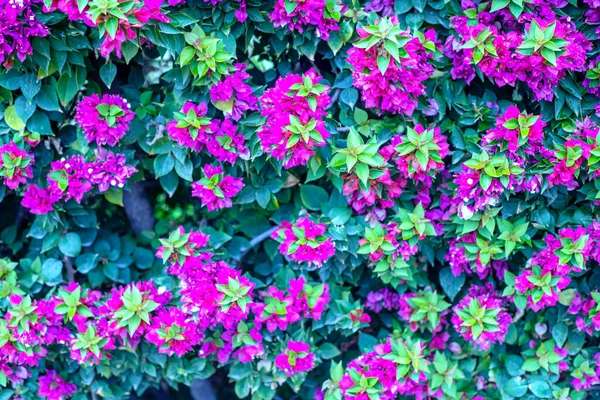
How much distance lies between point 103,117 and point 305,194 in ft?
2.20

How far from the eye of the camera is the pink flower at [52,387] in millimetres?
2113

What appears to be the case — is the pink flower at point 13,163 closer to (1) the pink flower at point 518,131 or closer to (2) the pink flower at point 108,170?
(2) the pink flower at point 108,170

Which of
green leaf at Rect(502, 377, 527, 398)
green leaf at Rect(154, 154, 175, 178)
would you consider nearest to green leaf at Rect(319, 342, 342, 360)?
green leaf at Rect(502, 377, 527, 398)

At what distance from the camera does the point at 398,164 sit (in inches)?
71.9

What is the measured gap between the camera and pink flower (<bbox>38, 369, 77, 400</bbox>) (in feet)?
6.93

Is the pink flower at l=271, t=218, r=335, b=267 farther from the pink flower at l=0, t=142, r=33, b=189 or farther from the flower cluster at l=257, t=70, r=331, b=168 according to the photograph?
the pink flower at l=0, t=142, r=33, b=189

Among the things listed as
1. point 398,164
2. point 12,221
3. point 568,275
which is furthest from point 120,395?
point 568,275

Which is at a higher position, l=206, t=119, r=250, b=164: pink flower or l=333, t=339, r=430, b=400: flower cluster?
l=206, t=119, r=250, b=164: pink flower

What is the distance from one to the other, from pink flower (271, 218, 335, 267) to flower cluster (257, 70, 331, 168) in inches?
8.6

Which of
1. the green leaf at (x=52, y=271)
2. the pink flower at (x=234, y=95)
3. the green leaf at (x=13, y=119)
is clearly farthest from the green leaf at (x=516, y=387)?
the green leaf at (x=13, y=119)

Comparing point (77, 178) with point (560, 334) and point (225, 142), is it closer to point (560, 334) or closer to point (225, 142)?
point (225, 142)

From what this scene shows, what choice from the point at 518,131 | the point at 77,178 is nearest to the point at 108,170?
the point at 77,178

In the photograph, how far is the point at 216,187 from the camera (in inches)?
74.5

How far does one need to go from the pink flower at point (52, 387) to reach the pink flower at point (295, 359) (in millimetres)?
752
